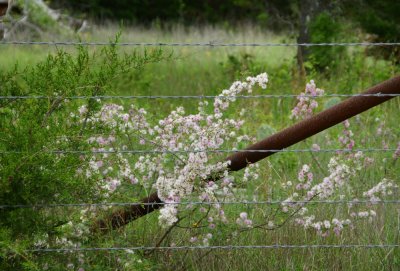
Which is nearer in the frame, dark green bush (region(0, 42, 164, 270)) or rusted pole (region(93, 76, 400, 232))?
dark green bush (region(0, 42, 164, 270))

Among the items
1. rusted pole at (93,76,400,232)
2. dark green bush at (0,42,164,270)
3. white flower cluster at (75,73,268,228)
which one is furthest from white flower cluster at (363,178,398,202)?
dark green bush at (0,42,164,270)

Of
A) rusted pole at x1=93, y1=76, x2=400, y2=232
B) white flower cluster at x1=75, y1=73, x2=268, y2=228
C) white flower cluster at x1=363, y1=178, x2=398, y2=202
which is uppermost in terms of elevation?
rusted pole at x1=93, y1=76, x2=400, y2=232

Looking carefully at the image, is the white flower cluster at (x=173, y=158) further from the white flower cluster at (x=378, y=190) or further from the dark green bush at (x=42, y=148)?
the white flower cluster at (x=378, y=190)

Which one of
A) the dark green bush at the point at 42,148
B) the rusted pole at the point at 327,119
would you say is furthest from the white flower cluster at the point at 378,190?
the dark green bush at the point at 42,148

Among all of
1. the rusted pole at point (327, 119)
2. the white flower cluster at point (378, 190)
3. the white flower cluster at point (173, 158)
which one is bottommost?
the white flower cluster at point (378, 190)

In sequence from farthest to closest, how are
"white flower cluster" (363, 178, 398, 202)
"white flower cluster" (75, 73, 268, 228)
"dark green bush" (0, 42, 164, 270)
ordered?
"white flower cluster" (363, 178, 398, 202) < "white flower cluster" (75, 73, 268, 228) < "dark green bush" (0, 42, 164, 270)

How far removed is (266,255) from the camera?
14.1ft

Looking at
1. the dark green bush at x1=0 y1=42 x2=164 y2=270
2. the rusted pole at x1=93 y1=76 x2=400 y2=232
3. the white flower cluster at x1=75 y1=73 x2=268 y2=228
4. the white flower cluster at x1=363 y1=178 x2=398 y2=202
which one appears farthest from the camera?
the white flower cluster at x1=363 y1=178 x2=398 y2=202

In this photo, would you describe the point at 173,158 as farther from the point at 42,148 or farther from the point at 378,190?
the point at 378,190

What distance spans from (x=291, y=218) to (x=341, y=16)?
956 centimetres

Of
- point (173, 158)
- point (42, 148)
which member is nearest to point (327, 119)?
point (173, 158)

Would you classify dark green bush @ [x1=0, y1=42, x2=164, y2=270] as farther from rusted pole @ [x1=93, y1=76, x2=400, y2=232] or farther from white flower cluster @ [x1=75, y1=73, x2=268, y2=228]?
rusted pole @ [x1=93, y1=76, x2=400, y2=232]

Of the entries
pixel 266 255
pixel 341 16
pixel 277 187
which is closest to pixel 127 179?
pixel 266 255

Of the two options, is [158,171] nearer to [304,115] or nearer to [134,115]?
[134,115]
